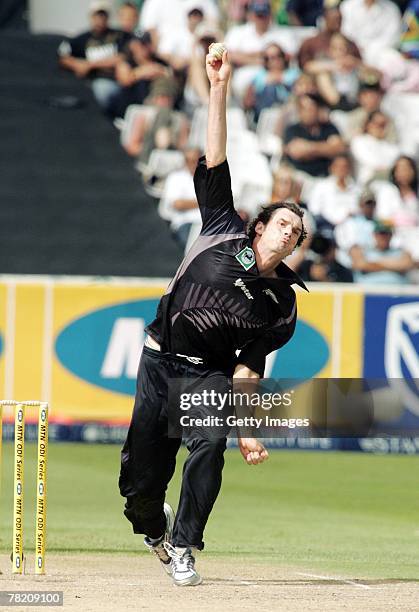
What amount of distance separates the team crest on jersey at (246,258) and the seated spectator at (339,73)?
1203cm

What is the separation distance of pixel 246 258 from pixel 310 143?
11151 mm

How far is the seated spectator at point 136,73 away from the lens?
62.8ft

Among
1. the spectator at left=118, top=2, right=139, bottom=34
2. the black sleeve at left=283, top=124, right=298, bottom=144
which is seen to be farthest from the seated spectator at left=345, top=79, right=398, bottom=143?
the spectator at left=118, top=2, right=139, bottom=34

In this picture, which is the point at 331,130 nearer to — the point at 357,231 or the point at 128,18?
the point at 357,231

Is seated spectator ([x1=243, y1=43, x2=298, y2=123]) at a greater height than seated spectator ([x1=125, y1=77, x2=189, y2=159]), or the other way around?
seated spectator ([x1=243, y1=43, x2=298, y2=123])

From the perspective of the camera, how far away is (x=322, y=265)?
54.0 ft

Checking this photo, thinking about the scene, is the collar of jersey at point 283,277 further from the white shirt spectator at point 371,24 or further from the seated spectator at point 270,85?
the white shirt spectator at point 371,24

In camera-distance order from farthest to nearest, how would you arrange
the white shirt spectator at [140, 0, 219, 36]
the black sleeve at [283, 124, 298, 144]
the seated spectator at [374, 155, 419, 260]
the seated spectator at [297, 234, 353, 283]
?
1. the white shirt spectator at [140, 0, 219, 36]
2. the black sleeve at [283, 124, 298, 144]
3. the seated spectator at [374, 155, 419, 260]
4. the seated spectator at [297, 234, 353, 283]

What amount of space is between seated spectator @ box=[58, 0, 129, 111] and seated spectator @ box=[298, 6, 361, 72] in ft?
7.95

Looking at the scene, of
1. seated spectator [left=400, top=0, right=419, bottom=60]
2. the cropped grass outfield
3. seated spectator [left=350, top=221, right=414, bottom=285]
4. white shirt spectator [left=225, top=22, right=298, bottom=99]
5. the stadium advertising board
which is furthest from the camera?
seated spectator [left=400, top=0, right=419, bottom=60]

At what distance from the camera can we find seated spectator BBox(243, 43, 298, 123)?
62.0 feet

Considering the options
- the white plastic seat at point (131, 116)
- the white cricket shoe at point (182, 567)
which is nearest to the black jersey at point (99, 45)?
the white plastic seat at point (131, 116)

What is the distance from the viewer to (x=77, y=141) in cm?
1923

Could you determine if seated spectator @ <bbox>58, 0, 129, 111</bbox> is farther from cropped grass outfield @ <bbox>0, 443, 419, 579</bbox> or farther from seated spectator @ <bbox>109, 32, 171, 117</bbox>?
cropped grass outfield @ <bbox>0, 443, 419, 579</bbox>
